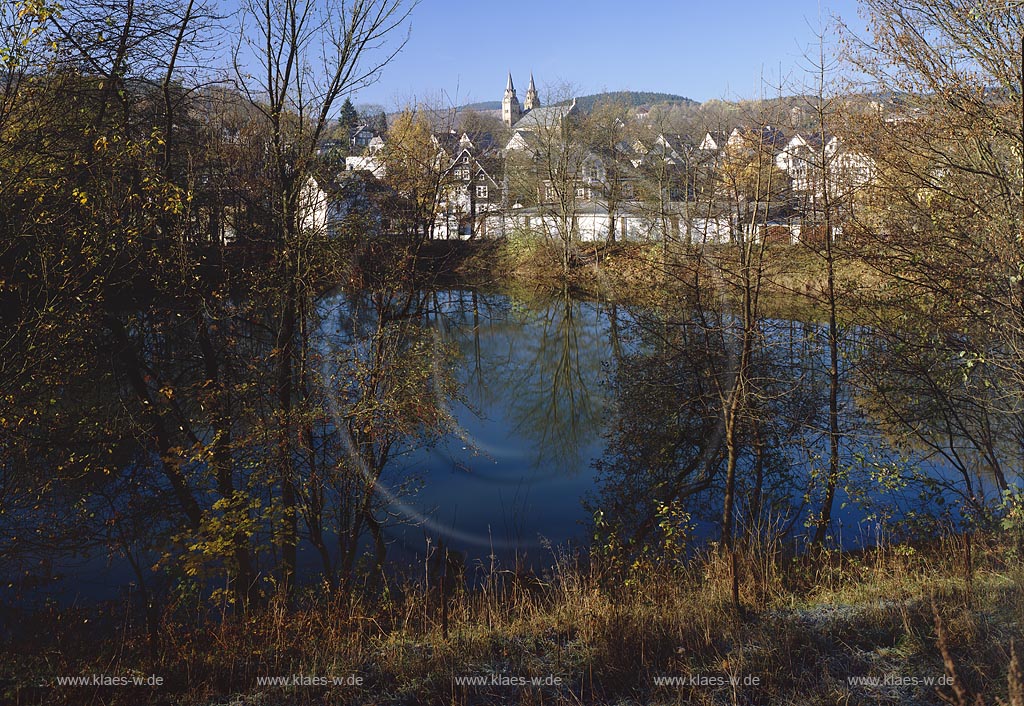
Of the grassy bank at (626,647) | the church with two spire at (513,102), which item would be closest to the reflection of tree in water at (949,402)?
the grassy bank at (626,647)

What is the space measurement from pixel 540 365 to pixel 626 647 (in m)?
13.5

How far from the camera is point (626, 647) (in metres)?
4.55

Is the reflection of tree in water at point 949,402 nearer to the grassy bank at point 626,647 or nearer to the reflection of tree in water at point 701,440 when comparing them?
the reflection of tree in water at point 701,440

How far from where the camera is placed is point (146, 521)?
876cm

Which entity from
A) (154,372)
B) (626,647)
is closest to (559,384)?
A: (154,372)

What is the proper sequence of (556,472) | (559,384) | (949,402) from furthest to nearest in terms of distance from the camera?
(559,384)
(556,472)
(949,402)

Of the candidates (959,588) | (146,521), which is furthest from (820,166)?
(146,521)

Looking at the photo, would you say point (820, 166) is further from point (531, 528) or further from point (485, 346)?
point (485, 346)

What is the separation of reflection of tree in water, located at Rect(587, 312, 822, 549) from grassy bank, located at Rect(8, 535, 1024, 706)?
229 cm

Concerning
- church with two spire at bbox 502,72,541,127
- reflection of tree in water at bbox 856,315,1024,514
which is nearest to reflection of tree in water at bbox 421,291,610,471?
reflection of tree in water at bbox 856,315,1024,514

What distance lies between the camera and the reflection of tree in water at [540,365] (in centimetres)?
1314

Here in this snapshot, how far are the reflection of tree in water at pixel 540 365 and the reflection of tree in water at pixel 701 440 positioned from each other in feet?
2.84

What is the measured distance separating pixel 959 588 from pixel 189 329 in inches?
546

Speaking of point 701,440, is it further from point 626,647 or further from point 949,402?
point 626,647
